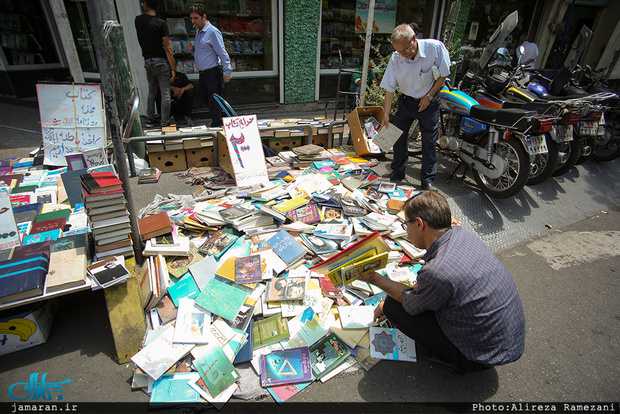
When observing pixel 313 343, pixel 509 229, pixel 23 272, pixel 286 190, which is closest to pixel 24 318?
pixel 23 272

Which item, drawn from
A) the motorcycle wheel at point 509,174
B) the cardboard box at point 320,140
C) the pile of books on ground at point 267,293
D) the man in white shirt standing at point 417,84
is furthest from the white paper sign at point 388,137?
the cardboard box at point 320,140

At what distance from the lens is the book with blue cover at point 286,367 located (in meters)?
2.07

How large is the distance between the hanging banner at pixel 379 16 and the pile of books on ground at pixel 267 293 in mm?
6590

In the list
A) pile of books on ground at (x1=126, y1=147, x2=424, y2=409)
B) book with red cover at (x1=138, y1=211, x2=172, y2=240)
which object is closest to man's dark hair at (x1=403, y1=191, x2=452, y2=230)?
pile of books on ground at (x1=126, y1=147, x2=424, y2=409)

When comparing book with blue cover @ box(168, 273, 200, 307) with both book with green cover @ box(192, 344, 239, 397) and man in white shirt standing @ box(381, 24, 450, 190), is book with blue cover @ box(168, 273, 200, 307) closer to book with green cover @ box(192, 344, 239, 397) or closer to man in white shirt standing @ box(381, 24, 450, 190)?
book with green cover @ box(192, 344, 239, 397)

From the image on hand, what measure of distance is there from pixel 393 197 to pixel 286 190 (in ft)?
4.38

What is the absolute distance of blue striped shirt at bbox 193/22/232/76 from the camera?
17.3ft

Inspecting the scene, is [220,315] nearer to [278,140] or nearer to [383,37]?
[278,140]

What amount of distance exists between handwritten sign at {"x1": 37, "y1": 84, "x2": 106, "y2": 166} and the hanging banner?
6.68 m

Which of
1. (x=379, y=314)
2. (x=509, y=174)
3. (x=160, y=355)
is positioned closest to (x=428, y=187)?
(x=509, y=174)

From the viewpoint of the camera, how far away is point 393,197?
404 centimetres

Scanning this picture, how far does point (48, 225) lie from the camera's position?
2.77 metres

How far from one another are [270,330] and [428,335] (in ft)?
3.58

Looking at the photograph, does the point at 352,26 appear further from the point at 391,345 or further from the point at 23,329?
the point at 23,329
